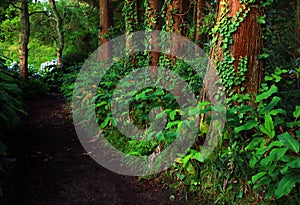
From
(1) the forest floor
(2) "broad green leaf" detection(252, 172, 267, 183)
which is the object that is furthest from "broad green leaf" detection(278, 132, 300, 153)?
(1) the forest floor

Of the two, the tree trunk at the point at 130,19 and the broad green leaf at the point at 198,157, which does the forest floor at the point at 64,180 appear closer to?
the broad green leaf at the point at 198,157

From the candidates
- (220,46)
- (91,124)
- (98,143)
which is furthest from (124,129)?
(220,46)

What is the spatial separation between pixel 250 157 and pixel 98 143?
3550 millimetres

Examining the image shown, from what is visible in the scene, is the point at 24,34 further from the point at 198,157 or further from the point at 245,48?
the point at 198,157

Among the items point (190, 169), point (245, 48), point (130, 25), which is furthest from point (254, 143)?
point (130, 25)

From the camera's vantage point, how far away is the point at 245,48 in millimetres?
4480

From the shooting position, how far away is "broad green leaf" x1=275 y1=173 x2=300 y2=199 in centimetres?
312

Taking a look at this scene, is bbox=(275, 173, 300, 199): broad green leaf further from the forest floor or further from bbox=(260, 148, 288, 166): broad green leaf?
the forest floor

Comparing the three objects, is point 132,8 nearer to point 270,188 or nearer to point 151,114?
point 151,114

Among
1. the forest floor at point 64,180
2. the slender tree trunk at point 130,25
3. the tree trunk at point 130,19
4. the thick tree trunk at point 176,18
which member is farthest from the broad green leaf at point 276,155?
the tree trunk at point 130,19

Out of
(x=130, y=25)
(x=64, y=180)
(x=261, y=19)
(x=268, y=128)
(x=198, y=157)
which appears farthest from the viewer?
(x=130, y=25)

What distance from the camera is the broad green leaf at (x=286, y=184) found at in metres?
3.12

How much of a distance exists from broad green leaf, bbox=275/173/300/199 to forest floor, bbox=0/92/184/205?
1519 mm

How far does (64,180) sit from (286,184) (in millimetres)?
3299
